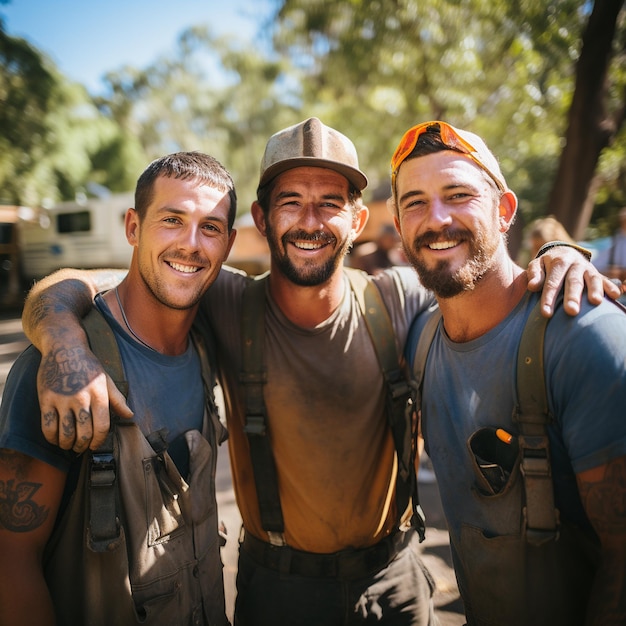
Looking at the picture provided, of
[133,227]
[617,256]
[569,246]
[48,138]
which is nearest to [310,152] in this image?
[133,227]

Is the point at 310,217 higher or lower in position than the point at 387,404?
higher

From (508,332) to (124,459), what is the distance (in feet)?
4.72

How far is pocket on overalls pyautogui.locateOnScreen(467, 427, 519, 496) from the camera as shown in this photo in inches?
65.3

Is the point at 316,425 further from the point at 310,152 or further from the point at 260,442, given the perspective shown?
the point at 310,152

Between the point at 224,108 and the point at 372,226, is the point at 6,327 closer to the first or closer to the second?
the point at 372,226

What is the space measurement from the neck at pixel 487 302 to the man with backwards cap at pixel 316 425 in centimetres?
52

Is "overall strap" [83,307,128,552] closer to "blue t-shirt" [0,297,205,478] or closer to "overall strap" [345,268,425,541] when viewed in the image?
"blue t-shirt" [0,297,205,478]

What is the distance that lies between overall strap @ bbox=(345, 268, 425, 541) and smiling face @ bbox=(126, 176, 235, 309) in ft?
2.71

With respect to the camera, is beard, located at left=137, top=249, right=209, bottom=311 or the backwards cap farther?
the backwards cap

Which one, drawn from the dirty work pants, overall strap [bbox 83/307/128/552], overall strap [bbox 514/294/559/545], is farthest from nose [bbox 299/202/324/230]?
the dirty work pants

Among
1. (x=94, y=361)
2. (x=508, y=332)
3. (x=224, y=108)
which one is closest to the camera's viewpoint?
(x=94, y=361)

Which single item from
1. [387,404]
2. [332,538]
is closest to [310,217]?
[387,404]

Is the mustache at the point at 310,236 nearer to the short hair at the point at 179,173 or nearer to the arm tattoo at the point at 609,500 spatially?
the short hair at the point at 179,173

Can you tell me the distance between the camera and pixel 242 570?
7.95 ft
